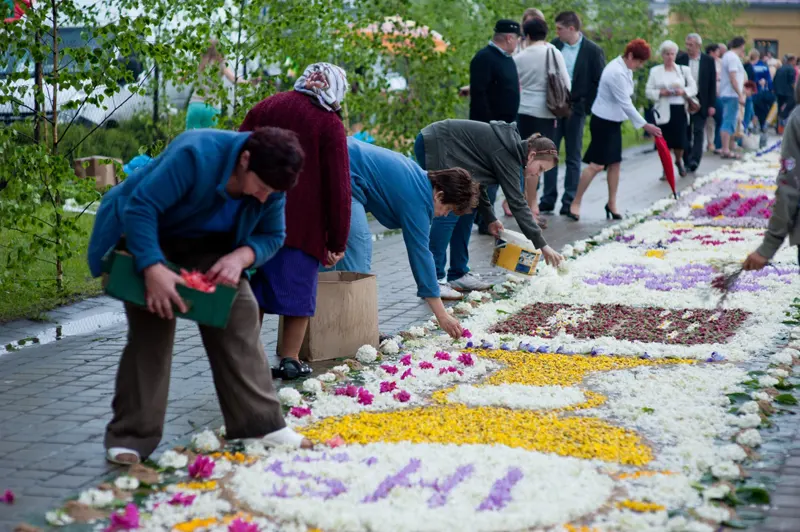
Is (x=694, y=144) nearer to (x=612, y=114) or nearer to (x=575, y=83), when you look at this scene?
(x=575, y=83)

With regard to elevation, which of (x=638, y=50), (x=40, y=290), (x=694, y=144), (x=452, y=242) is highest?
(x=638, y=50)

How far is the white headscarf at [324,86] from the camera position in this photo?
662 centimetres

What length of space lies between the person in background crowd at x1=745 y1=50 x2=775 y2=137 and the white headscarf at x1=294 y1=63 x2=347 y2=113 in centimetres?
2560

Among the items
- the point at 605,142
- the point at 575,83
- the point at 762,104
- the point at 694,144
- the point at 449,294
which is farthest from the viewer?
the point at 762,104

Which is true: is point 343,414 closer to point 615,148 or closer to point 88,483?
point 88,483

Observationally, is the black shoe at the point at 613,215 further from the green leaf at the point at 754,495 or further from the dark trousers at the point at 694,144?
the green leaf at the point at 754,495

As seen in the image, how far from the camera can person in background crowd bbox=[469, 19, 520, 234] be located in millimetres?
12289

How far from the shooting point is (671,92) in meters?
17.8

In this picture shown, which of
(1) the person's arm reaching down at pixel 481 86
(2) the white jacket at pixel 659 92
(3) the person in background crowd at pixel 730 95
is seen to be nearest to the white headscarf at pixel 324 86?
(1) the person's arm reaching down at pixel 481 86

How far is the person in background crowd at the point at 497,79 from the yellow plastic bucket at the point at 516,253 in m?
3.66

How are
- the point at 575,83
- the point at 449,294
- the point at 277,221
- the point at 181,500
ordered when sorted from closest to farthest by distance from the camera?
the point at 181,500 < the point at 277,221 < the point at 449,294 < the point at 575,83

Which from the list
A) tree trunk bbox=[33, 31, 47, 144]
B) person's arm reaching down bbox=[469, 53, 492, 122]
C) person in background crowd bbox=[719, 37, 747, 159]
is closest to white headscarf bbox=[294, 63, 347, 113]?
tree trunk bbox=[33, 31, 47, 144]

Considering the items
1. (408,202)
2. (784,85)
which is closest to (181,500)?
(408,202)

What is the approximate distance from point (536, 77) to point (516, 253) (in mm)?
5047
